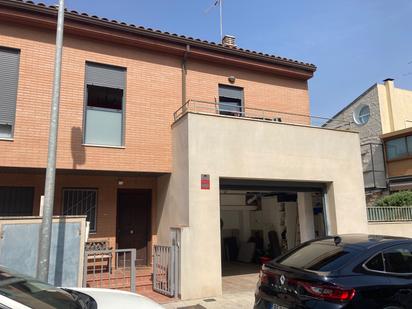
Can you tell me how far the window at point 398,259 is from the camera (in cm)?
526

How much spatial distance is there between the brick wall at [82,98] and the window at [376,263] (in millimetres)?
6863

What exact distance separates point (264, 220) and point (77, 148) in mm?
9449

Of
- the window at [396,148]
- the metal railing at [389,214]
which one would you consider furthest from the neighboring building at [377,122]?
the metal railing at [389,214]

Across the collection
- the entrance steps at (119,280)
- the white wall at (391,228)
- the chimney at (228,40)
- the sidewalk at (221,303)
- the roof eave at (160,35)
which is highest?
the chimney at (228,40)

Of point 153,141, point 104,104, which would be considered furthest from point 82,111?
point 153,141

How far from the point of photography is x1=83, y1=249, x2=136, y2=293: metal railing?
8.79 m

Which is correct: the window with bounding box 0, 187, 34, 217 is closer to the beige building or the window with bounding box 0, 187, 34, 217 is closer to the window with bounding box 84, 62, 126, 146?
the window with bounding box 84, 62, 126, 146

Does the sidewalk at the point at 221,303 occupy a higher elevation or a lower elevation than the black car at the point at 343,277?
lower

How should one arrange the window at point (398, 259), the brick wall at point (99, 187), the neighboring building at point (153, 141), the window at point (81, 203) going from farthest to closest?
1. the window at point (81, 203)
2. the brick wall at point (99, 187)
3. the neighboring building at point (153, 141)
4. the window at point (398, 259)

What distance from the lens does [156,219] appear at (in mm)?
11898

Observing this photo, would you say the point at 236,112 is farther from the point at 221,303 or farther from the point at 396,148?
the point at 396,148

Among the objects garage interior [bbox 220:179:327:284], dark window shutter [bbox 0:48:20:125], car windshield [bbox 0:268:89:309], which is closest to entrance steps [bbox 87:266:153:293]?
garage interior [bbox 220:179:327:284]

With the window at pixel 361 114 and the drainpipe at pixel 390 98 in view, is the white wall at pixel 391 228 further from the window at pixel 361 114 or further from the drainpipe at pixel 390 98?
the window at pixel 361 114

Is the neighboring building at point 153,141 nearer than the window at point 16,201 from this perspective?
Yes
